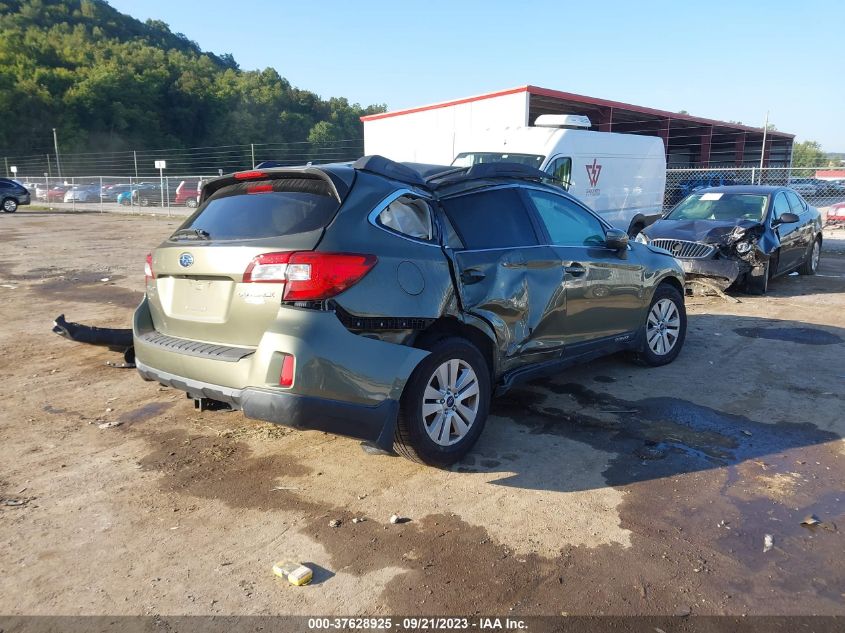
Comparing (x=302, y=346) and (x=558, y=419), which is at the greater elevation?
(x=302, y=346)

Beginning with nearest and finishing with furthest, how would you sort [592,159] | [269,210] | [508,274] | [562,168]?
1. [269,210]
2. [508,274]
3. [562,168]
4. [592,159]

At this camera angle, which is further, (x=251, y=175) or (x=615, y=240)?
(x=615, y=240)

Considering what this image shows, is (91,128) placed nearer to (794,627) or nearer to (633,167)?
(633,167)

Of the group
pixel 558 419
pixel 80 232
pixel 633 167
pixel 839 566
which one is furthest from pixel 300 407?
pixel 80 232

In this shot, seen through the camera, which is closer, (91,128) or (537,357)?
(537,357)

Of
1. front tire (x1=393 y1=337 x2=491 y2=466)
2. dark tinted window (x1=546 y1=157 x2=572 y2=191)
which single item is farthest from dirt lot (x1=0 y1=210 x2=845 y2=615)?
dark tinted window (x1=546 y1=157 x2=572 y2=191)

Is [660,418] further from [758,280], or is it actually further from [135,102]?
[135,102]

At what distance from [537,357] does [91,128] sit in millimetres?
71509

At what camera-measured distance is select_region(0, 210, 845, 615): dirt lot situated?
274 centimetres

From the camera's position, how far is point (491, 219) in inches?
174

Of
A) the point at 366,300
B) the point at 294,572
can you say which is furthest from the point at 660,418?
the point at 294,572

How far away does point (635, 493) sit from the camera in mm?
3592

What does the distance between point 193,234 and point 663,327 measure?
14.0 ft

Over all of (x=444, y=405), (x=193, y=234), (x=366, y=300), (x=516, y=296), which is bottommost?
(x=444, y=405)
